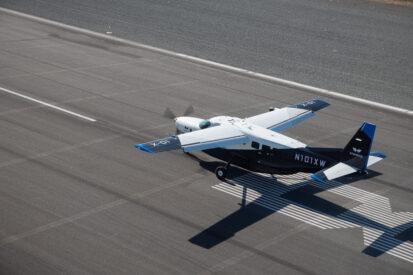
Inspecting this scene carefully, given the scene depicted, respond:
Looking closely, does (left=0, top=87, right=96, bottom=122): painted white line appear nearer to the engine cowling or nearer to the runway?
the runway

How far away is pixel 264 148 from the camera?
28.6 meters

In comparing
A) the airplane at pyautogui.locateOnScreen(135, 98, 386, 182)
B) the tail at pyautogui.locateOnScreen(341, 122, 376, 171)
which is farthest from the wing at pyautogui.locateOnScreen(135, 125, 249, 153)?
the tail at pyautogui.locateOnScreen(341, 122, 376, 171)

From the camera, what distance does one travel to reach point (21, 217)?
24750 mm

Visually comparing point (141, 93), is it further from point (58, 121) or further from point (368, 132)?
point (368, 132)

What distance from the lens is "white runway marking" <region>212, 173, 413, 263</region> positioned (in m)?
25.0

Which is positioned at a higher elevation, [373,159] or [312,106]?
[312,106]

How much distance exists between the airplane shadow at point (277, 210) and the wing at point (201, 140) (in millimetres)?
2347

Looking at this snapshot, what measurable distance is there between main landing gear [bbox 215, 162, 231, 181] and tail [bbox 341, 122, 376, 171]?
231 inches

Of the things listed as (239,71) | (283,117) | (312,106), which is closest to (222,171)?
(283,117)

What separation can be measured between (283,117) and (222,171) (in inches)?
201

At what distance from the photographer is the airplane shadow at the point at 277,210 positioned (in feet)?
80.1

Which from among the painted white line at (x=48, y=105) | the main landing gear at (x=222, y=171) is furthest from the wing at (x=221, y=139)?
the painted white line at (x=48, y=105)

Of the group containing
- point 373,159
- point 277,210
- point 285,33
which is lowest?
point 277,210

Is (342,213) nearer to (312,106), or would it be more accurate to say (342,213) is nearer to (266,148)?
(266,148)
